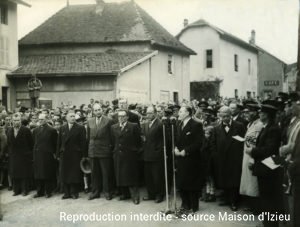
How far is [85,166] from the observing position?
8.78 meters

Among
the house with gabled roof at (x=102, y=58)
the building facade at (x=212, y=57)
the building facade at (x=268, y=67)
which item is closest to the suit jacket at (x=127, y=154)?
the house with gabled roof at (x=102, y=58)

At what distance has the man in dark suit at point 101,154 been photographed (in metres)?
8.34

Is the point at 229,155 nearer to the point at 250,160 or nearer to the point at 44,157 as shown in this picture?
the point at 250,160

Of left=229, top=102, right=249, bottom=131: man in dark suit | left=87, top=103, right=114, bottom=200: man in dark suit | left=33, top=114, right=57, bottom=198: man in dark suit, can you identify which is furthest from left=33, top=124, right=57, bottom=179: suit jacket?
left=229, top=102, right=249, bottom=131: man in dark suit

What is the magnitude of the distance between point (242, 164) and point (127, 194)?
2.33 metres

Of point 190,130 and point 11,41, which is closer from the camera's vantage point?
point 190,130

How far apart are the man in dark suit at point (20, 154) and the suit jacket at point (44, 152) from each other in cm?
23

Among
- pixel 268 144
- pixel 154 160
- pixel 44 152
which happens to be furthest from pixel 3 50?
pixel 268 144

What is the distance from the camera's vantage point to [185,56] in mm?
26609

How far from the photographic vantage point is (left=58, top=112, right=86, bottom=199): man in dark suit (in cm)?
850

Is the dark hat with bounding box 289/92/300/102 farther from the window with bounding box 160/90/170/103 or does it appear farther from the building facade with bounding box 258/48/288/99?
the building facade with bounding box 258/48/288/99

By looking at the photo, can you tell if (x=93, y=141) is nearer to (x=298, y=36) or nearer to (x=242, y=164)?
Answer: (x=242, y=164)

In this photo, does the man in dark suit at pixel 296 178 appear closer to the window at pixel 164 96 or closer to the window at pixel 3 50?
the window at pixel 3 50

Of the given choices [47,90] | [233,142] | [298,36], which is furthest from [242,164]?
[47,90]
